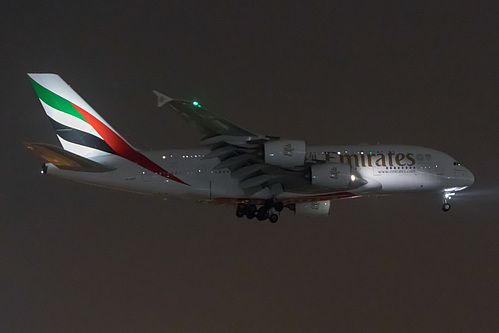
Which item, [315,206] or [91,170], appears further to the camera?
[315,206]

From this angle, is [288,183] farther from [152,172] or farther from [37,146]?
[37,146]

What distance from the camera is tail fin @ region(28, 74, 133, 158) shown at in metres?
41.6

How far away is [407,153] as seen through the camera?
135 feet

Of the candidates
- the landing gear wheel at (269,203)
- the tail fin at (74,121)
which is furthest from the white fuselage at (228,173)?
the tail fin at (74,121)

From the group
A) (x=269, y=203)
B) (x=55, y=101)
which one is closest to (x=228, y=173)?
(x=269, y=203)

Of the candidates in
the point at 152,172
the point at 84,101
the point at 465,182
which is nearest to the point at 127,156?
the point at 152,172

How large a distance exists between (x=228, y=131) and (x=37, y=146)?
900 cm

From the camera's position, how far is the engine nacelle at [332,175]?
1515 inches

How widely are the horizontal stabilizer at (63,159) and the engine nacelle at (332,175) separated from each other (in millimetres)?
10675

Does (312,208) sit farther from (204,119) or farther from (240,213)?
(204,119)

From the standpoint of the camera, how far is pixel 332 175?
38.5m

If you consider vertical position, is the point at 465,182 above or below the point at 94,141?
below

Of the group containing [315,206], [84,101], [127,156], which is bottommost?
[315,206]

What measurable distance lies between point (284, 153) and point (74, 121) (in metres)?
13.0
